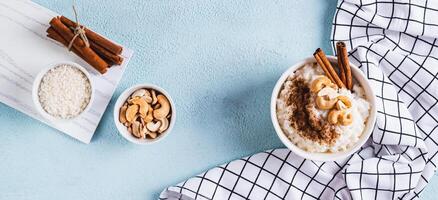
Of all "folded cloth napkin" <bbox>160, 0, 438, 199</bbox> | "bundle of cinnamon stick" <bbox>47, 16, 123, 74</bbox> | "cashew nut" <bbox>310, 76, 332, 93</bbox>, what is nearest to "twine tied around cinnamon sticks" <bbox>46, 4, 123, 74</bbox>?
"bundle of cinnamon stick" <bbox>47, 16, 123, 74</bbox>

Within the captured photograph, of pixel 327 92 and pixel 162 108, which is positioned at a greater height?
pixel 327 92

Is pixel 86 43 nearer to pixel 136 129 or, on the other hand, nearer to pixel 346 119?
pixel 136 129

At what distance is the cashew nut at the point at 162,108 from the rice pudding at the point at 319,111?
0.81ft

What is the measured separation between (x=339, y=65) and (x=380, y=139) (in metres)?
0.22

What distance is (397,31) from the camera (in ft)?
4.24

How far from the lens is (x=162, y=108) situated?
1.22 meters

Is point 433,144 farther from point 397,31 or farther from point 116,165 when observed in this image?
point 116,165

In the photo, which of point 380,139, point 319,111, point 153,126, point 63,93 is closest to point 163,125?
point 153,126

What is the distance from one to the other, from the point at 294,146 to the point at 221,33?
0.33 meters

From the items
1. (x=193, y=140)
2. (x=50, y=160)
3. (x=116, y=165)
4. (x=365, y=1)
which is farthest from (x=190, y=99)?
(x=365, y=1)

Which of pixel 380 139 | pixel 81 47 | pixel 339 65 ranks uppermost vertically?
pixel 339 65

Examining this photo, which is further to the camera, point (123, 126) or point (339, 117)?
point (123, 126)

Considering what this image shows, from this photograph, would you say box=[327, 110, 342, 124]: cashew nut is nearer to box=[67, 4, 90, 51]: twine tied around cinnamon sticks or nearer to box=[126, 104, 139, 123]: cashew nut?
box=[126, 104, 139, 123]: cashew nut

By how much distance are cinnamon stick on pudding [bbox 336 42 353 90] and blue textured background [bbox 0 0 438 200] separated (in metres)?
0.15
